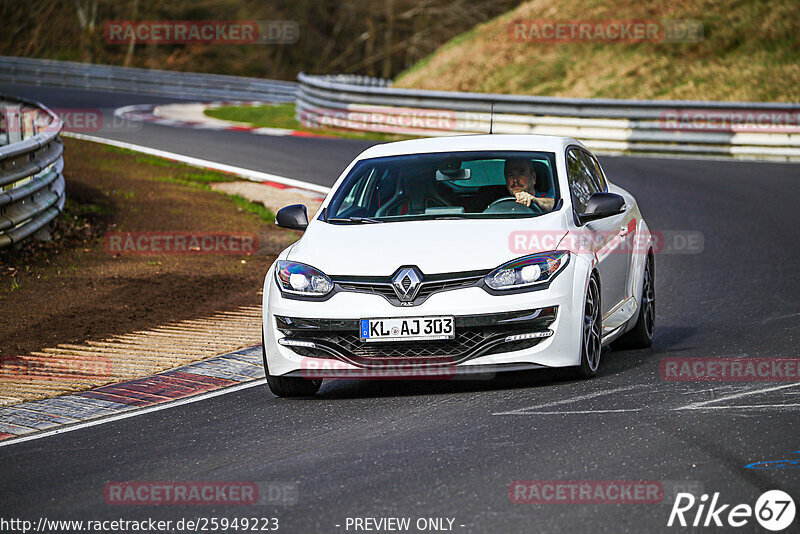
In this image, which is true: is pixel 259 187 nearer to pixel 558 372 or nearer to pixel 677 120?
pixel 677 120

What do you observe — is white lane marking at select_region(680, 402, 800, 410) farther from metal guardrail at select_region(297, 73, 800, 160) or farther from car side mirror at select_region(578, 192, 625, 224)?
metal guardrail at select_region(297, 73, 800, 160)

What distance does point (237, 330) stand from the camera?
1031 cm

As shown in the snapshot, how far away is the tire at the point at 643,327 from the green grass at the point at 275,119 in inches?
662

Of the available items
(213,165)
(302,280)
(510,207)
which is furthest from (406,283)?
(213,165)

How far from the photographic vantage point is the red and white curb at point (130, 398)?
24.7 feet

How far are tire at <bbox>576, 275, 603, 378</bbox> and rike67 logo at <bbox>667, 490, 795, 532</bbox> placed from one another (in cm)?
244

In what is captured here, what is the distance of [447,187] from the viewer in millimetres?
8570

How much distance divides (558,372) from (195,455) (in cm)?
260

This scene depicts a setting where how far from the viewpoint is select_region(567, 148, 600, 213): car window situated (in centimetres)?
849

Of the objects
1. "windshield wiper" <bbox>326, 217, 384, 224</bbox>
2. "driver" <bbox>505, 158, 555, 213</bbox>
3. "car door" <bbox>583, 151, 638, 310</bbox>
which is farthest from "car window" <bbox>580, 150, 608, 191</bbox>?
"windshield wiper" <bbox>326, 217, 384, 224</bbox>

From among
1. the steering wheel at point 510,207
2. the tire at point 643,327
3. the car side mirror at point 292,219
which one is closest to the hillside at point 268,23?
the tire at point 643,327

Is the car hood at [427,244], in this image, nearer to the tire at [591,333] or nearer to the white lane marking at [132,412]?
the tire at [591,333]

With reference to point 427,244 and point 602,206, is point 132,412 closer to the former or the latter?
point 427,244

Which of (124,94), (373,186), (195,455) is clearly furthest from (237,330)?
(124,94)
